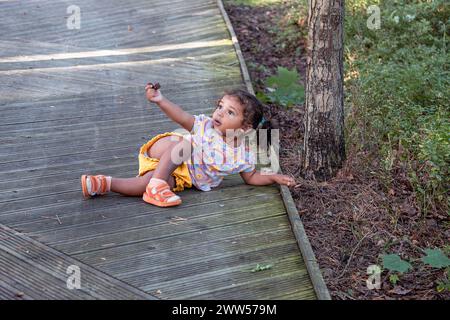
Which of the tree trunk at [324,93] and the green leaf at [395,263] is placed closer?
the green leaf at [395,263]

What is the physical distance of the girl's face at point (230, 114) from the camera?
4684mm

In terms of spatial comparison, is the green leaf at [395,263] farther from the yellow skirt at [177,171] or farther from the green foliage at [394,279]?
the yellow skirt at [177,171]

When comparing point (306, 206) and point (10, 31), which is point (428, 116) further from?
point (10, 31)

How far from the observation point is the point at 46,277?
3.74 metres

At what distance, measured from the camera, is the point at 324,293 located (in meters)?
3.64

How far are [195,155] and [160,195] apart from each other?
1.33 ft

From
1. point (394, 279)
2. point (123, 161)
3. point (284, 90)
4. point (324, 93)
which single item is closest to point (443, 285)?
point (394, 279)

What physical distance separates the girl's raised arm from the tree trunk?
0.95 metres

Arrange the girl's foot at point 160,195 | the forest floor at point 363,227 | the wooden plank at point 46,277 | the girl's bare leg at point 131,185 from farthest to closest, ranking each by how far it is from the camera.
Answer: the girl's bare leg at point 131,185, the girl's foot at point 160,195, the forest floor at point 363,227, the wooden plank at point 46,277

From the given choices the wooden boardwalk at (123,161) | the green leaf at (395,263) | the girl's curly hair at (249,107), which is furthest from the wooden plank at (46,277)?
the girl's curly hair at (249,107)

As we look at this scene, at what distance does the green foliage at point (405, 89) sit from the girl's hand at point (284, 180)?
84cm

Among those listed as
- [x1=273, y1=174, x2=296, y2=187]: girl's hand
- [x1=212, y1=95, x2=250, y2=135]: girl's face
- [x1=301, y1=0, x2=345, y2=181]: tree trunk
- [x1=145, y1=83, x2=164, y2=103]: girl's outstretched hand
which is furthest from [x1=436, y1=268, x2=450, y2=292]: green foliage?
[x1=145, y1=83, x2=164, y2=103]: girl's outstretched hand

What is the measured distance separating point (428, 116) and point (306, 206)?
1.63 metres

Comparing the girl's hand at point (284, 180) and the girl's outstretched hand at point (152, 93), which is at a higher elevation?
the girl's outstretched hand at point (152, 93)
